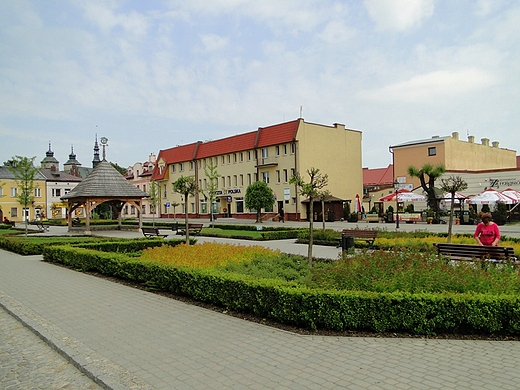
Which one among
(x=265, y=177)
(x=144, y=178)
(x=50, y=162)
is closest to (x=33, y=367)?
(x=265, y=177)

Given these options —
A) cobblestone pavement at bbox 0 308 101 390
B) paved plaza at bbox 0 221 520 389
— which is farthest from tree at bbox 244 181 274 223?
cobblestone pavement at bbox 0 308 101 390

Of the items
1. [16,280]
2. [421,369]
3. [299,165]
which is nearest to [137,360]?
[421,369]

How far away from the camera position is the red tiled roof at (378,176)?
221 feet

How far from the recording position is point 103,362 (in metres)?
5.55

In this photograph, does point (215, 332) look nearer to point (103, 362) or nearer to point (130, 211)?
point (103, 362)

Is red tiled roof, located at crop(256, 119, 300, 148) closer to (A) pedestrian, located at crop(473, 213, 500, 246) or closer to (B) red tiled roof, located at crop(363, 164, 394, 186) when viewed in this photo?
(B) red tiled roof, located at crop(363, 164, 394, 186)

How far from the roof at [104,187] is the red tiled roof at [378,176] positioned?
138 ft

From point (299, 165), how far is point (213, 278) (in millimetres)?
41257

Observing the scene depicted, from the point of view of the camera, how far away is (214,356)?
5.68 m

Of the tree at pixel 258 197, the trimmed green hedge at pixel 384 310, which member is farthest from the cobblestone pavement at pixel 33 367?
the tree at pixel 258 197

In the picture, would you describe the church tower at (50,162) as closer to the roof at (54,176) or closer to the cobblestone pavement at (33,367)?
the roof at (54,176)

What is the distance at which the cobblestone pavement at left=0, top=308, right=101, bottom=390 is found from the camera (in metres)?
5.17

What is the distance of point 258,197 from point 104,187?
15.9m

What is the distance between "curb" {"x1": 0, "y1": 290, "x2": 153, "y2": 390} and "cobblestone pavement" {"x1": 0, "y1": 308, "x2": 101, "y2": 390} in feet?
0.25
